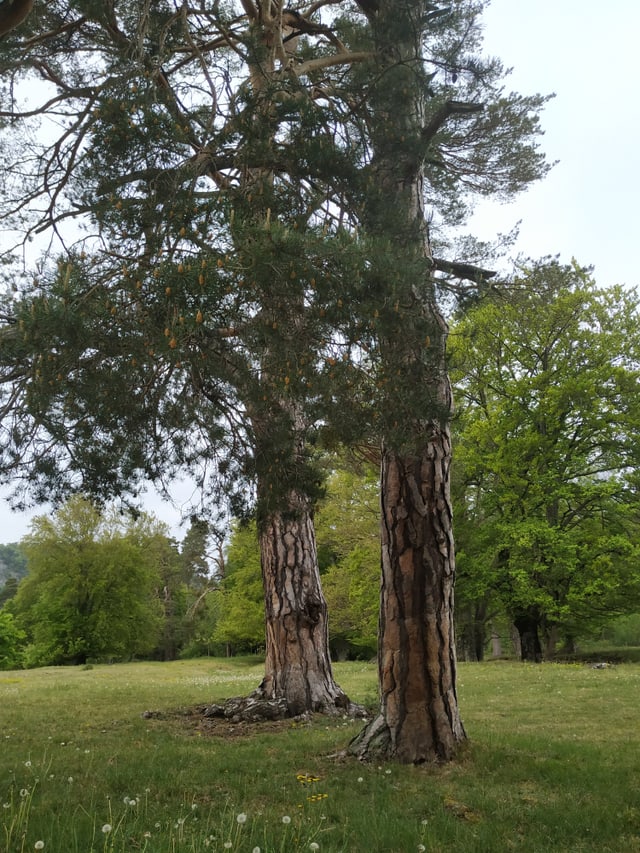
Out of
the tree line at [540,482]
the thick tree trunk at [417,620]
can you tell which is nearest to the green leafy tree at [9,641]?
the tree line at [540,482]

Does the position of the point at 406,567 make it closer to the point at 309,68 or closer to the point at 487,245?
the point at 309,68

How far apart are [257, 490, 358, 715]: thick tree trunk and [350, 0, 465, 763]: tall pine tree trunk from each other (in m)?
3.02

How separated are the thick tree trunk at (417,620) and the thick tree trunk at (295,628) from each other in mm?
3010

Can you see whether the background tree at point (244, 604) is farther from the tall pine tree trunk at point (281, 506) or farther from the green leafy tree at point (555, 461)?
the tall pine tree trunk at point (281, 506)

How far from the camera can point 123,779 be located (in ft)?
17.5

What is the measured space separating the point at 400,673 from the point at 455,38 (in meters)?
7.00

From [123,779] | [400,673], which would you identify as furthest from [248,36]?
[123,779]

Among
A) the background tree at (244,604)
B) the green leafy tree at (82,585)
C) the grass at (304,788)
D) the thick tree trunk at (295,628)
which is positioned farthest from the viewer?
the green leafy tree at (82,585)

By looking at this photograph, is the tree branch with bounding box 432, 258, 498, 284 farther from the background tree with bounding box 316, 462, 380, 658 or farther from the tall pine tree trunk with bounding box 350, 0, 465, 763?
the background tree with bounding box 316, 462, 380, 658

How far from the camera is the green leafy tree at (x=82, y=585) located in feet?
122

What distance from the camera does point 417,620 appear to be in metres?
6.27

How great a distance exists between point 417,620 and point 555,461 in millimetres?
15756

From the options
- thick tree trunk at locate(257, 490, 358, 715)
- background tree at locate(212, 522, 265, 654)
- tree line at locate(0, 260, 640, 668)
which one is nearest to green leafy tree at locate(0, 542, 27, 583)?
background tree at locate(212, 522, 265, 654)

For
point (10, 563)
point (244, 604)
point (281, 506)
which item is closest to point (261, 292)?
point (281, 506)
